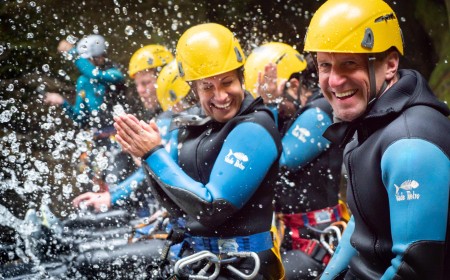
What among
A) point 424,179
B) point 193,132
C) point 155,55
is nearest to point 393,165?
point 424,179

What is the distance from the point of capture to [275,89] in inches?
213

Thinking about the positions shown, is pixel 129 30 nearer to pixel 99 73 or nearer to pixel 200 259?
pixel 99 73

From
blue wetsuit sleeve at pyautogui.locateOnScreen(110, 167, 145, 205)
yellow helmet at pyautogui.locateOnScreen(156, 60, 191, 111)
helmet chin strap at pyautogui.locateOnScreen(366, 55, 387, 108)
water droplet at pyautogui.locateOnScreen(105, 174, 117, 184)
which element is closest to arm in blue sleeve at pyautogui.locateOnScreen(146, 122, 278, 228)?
helmet chin strap at pyautogui.locateOnScreen(366, 55, 387, 108)

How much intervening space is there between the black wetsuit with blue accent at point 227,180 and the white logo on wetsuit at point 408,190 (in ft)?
3.94

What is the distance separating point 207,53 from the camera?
3.76 m

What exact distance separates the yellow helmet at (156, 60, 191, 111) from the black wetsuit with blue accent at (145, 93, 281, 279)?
2321 mm

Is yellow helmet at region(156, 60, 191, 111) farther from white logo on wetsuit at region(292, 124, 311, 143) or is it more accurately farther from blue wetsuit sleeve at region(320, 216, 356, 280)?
blue wetsuit sleeve at region(320, 216, 356, 280)

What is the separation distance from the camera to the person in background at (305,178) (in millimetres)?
4836

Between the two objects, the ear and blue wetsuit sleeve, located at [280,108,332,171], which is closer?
the ear

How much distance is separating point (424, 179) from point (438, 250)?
0.27m

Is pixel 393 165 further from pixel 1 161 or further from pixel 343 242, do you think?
pixel 1 161

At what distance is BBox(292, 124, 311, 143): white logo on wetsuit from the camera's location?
4859 mm

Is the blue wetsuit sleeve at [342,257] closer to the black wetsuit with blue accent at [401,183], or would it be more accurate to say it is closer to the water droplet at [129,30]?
the black wetsuit with blue accent at [401,183]

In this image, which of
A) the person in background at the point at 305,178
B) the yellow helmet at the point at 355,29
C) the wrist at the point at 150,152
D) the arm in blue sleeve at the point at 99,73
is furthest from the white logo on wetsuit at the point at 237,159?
the arm in blue sleeve at the point at 99,73
